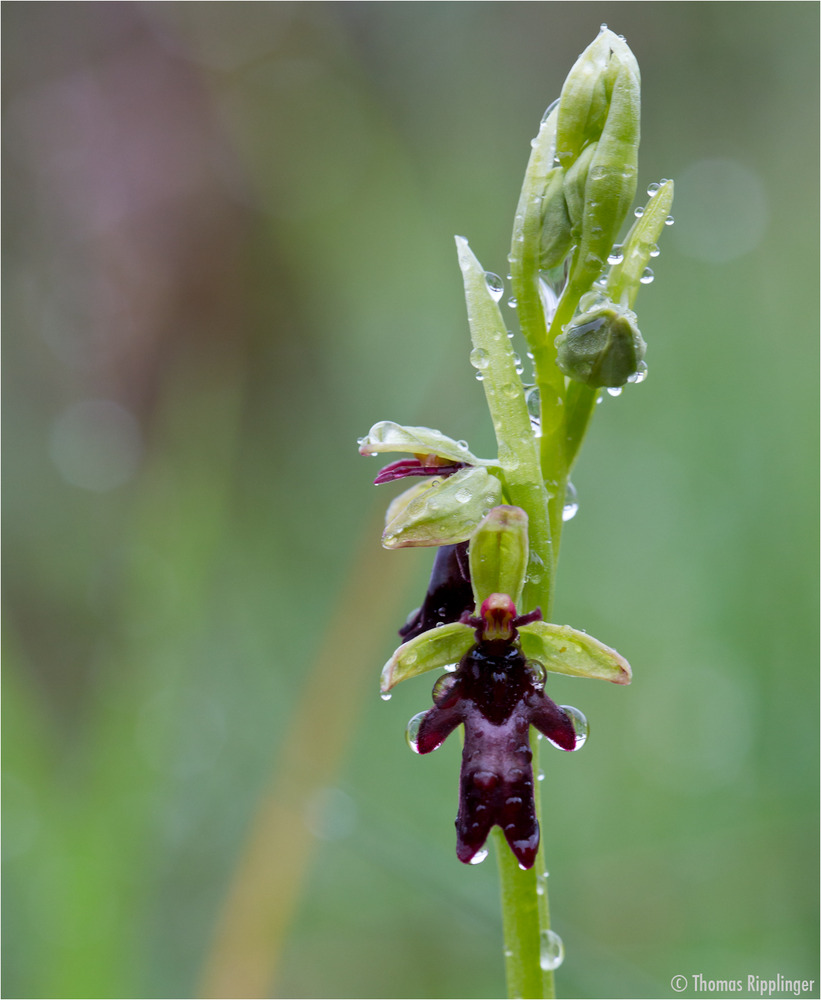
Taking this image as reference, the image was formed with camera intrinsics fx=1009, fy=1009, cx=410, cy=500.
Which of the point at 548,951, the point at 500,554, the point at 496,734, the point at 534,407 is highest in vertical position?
the point at 534,407

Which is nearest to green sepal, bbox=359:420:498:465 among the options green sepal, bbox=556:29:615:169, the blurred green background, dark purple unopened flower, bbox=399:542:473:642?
dark purple unopened flower, bbox=399:542:473:642

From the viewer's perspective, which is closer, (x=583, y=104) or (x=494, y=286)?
(x=583, y=104)

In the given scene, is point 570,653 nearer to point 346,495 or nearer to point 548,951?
point 548,951

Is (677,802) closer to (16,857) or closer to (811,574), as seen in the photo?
(811,574)

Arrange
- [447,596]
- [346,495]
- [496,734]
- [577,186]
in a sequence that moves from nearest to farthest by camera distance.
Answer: [496,734] < [577,186] < [447,596] < [346,495]

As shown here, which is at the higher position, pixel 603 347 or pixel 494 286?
pixel 494 286

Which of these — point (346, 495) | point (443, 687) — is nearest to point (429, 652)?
point (443, 687)
